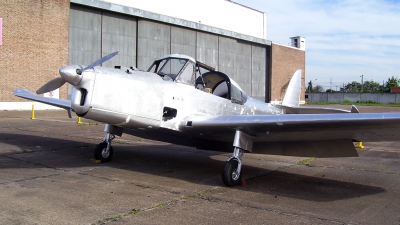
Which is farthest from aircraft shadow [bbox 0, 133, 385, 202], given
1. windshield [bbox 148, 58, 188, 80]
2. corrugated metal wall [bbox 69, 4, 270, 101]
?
corrugated metal wall [bbox 69, 4, 270, 101]

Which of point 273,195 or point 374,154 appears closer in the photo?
point 273,195

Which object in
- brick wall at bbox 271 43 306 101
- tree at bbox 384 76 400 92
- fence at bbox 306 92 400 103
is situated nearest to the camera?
brick wall at bbox 271 43 306 101

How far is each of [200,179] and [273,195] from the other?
159 centimetres

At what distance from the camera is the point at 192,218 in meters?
4.88

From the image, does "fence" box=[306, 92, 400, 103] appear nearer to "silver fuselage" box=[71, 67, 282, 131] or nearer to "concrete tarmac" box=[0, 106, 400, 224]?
"concrete tarmac" box=[0, 106, 400, 224]

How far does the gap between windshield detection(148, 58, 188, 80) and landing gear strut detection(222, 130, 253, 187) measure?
1910 mm

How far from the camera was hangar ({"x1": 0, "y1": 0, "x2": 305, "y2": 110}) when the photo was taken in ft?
89.1

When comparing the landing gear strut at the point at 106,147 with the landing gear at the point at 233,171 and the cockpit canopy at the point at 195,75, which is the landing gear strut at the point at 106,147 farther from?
the landing gear at the point at 233,171

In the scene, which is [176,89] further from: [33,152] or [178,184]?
[33,152]

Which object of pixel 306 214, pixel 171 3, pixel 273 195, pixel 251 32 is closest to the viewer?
pixel 306 214

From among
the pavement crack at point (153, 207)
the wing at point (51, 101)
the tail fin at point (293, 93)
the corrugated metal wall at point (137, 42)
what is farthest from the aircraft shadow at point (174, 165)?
the corrugated metal wall at point (137, 42)

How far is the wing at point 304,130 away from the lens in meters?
5.86

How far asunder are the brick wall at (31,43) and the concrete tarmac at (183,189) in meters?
18.5

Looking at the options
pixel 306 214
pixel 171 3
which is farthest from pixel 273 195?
pixel 171 3
